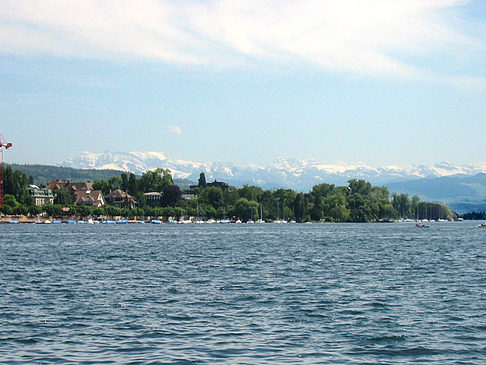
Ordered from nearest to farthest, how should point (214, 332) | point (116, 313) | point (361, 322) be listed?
1. point (214, 332)
2. point (361, 322)
3. point (116, 313)

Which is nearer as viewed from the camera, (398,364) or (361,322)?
(398,364)

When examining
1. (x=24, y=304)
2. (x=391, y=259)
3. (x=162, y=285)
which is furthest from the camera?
(x=391, y=259)

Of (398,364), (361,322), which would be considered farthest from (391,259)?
(398,364)

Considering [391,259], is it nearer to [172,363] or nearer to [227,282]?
[227,282]

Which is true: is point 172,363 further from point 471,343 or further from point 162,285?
point 162,285

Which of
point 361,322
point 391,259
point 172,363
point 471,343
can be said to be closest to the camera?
point 172,363

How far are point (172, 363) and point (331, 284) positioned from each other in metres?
20.2

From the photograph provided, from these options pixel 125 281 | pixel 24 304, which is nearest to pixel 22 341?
pixel 24 304

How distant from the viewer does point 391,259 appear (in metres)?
60.6

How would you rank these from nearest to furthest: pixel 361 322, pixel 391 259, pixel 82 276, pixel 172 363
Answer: pixel 172 363, pixel 361 322, pixel 82 276, pixel 391 259

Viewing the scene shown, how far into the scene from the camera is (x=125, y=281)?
137 ft

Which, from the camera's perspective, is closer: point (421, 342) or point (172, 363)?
point (172, 363)

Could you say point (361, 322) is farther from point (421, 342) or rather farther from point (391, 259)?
point (391, 259)

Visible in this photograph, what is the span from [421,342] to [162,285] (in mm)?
18761
